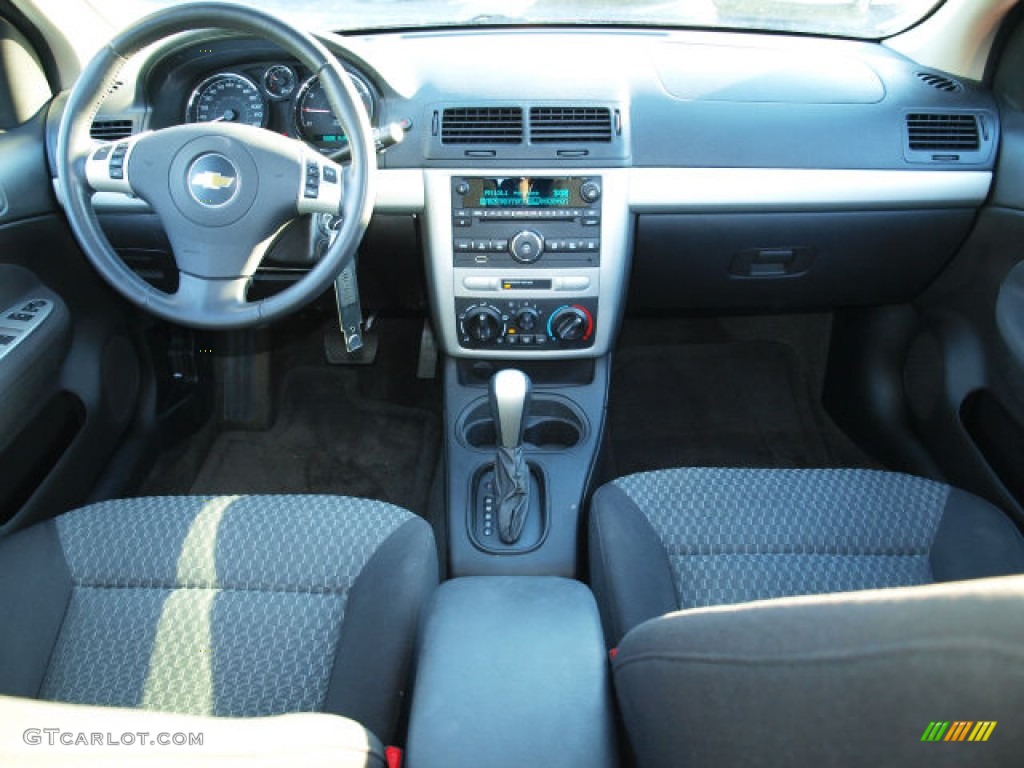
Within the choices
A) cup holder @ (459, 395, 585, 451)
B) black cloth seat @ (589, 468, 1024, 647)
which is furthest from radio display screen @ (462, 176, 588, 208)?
black cloth seat @ (589, 468, 1024, 647)

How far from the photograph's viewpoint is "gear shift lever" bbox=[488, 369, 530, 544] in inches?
61.4

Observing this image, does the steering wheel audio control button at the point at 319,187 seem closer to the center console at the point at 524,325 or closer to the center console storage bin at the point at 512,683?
the center console at the point at 524,325

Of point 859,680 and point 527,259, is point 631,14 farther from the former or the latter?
point 859,680

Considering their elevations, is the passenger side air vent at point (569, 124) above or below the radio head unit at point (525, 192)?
above

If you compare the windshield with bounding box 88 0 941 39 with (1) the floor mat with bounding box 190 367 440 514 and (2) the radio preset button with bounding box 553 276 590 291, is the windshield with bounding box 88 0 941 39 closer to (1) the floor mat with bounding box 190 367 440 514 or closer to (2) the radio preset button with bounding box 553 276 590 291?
(2) the radio preset button with bounding box 553 276 590 291

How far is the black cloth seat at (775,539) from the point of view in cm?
133

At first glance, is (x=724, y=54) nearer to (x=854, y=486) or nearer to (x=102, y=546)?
(x=854, y=486)

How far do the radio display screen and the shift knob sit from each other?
0.37 m

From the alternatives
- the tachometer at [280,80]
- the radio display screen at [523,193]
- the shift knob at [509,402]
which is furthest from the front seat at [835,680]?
the tachometer at [280,80]

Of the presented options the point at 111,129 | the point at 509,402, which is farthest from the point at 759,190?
the point at 111,129

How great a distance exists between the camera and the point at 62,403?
1730 mm

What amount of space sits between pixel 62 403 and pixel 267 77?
82 centimetres

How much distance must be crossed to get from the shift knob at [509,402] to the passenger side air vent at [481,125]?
0.49 meters

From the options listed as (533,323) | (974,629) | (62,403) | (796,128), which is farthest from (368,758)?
(796,128)
